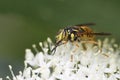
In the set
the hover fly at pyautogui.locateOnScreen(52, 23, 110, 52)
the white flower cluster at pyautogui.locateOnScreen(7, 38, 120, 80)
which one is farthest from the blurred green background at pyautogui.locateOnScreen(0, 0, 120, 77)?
the hover fly at pyautogui.locateOnScreen(52, 23, 110, 52)

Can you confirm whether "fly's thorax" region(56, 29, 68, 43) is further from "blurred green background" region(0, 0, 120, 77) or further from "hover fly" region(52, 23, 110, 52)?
"blurred green background" region(0, 0, 120, 77)

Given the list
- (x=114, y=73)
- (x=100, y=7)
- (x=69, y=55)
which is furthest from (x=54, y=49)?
(x=100, y=7)

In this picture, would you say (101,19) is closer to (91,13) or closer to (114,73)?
(91,13)

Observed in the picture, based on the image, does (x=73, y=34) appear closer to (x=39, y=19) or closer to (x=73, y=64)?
(x=73, y=64)

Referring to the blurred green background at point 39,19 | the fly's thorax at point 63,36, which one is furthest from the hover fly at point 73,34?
the blurred green background at point 39,19

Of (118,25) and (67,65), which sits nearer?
(67,65)

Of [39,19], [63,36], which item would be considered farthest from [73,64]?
[39,19]

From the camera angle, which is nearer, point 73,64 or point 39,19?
point 73,64
